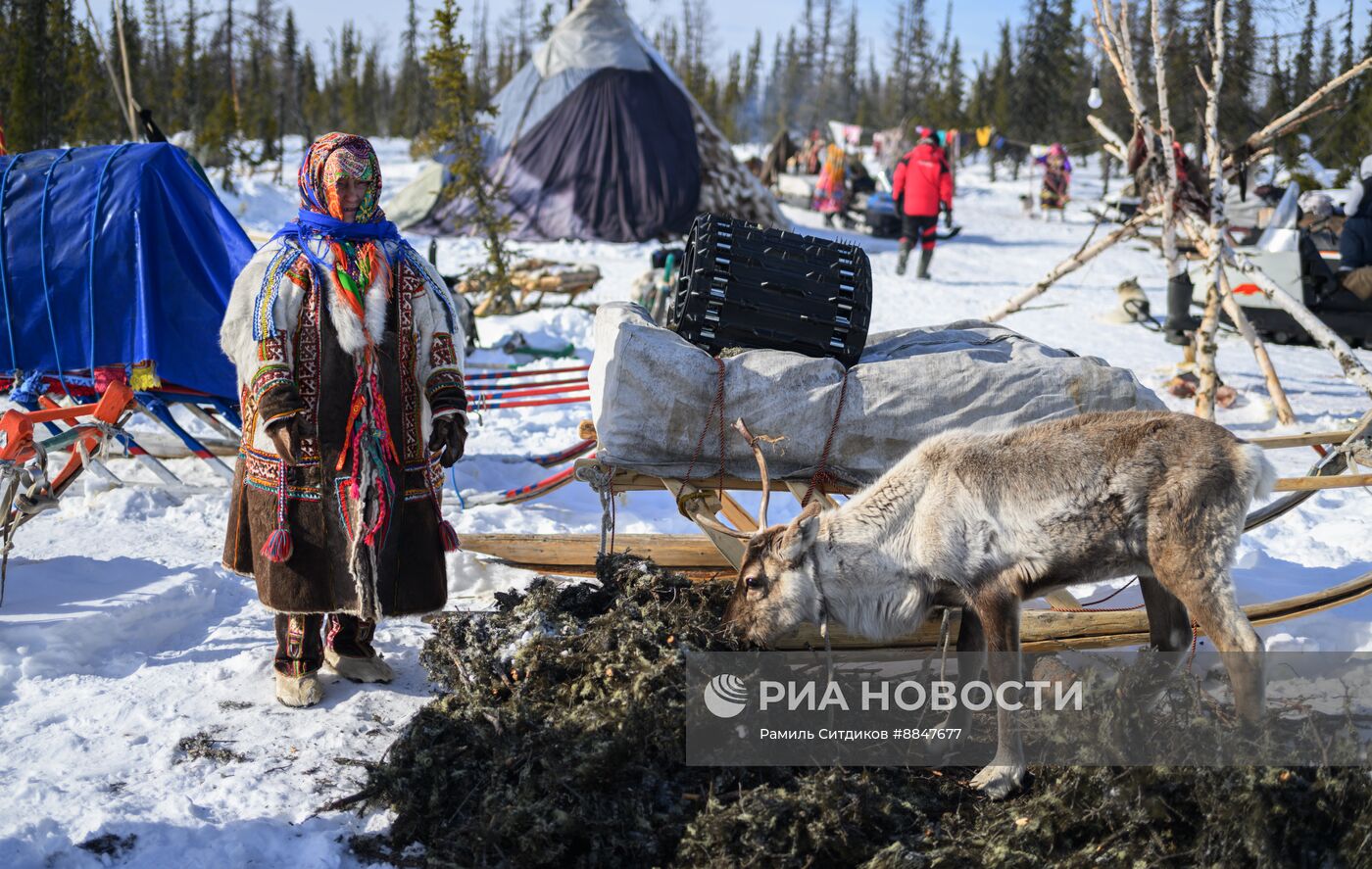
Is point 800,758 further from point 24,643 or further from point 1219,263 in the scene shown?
point 1219,263

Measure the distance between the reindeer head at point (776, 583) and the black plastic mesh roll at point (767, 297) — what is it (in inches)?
23.0

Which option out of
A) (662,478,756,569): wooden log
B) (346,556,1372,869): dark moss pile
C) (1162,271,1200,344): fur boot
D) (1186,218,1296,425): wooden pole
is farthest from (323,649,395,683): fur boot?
(1162,271,1200,344): fur boot

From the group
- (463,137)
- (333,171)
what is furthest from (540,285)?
(333,171)

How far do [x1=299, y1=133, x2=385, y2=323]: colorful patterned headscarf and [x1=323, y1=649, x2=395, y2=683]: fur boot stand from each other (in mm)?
1167

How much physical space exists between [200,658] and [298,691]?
0.59 meters

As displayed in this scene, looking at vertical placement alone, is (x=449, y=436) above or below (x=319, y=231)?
below

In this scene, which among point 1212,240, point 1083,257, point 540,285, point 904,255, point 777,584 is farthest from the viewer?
point 904,255

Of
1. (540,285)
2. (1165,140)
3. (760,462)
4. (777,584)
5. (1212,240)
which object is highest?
(1165,140)

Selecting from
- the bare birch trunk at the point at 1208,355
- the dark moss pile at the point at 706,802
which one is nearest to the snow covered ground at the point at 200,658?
the dark moss pile at the point at 706,802

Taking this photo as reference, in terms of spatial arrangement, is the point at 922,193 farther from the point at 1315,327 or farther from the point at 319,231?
the point at 319,231

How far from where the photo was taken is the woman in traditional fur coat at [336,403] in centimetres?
316

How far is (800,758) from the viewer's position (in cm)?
281

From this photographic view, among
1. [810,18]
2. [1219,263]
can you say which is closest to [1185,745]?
[1219,263]

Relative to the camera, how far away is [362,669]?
11.7 ft
